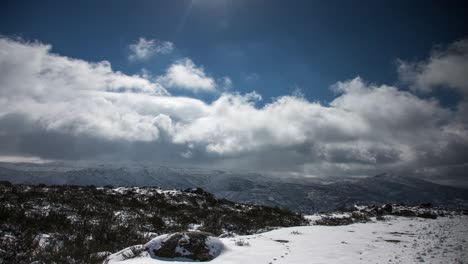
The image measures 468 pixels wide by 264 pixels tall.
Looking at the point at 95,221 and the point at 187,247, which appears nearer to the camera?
the point at 187,247

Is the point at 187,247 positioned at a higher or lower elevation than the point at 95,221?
higher

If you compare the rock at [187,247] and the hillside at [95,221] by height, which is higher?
the rock at [187,247]

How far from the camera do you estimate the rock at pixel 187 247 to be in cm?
905

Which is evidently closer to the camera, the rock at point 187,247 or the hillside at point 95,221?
the rock at point 187,247

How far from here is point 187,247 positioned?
364 inches

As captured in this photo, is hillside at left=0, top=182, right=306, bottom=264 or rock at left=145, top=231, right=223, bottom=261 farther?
hillside at left=0, top=182, right=306, bottom=264

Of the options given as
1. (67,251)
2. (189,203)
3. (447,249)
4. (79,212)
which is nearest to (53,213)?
(79,212)

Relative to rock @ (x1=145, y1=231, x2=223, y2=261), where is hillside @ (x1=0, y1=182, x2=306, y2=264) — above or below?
below

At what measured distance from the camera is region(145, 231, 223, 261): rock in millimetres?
9047

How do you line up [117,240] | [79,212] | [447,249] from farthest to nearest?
[79,212] < [117,240] < [447,249]

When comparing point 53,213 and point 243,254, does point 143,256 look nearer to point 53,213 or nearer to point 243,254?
point 243,254

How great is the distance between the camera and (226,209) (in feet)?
91.1

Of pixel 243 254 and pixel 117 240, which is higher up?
pixel 243 254

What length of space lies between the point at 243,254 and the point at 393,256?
18.4ft
